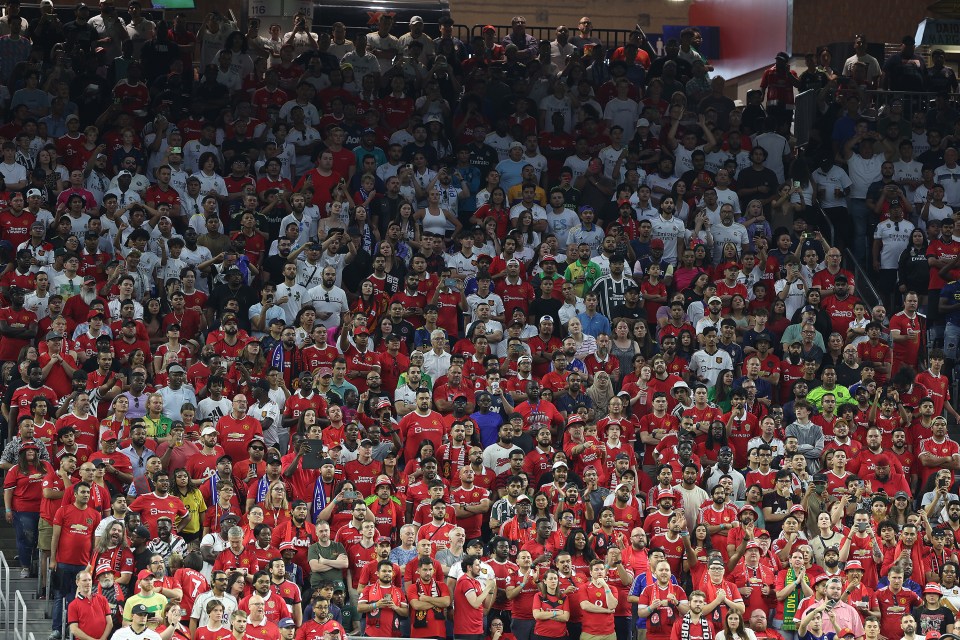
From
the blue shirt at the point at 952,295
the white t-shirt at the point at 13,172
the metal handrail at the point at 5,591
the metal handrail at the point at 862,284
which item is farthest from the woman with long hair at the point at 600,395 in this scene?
the white t-shirt at the point at 13,172

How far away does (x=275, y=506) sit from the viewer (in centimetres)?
1692

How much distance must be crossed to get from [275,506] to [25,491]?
9.12 ft

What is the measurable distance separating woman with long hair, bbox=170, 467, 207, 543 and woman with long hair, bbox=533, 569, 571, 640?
151 inches

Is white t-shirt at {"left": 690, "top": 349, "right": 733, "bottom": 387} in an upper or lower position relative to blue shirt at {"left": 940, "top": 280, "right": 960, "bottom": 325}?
lower

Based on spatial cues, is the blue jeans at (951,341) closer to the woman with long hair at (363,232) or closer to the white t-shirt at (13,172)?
the woman with long hair at (363,232)

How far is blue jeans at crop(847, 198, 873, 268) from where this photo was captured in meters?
23.5

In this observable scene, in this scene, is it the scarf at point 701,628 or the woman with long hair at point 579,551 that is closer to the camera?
the scarf at point 701,628

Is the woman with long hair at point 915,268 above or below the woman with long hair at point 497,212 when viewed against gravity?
below

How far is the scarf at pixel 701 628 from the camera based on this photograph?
1656 cm

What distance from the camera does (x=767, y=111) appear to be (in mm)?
25219

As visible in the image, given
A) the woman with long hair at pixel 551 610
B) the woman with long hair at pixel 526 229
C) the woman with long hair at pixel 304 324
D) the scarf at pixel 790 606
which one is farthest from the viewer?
the woman with long hair at pixel 526 229

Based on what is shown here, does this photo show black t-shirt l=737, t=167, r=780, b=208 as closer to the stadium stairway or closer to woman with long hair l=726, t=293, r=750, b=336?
woman with long hair l=726, t=293, r=750, b=336

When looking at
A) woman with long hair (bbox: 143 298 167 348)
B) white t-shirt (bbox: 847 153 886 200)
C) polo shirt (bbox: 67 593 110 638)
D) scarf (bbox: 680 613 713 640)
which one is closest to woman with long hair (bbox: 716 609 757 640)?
scarf (bbox: 680 613 713 640)

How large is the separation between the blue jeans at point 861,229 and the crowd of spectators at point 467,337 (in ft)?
0.17
